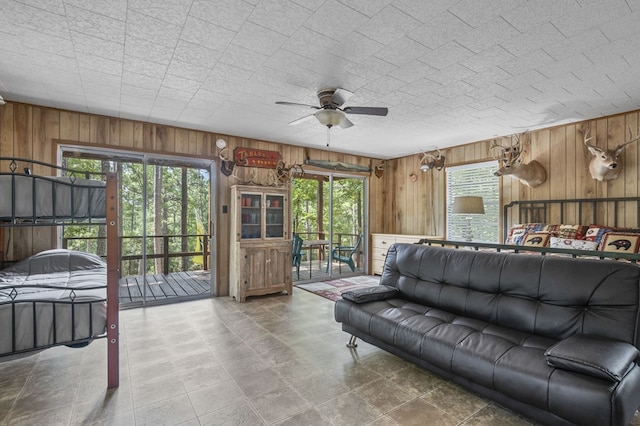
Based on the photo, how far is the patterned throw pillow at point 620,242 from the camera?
3.33 m

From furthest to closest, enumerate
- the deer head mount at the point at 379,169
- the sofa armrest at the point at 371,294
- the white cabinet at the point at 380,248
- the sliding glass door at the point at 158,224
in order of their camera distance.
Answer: the deer head mount at the point at 379,169 → the white cabinet at the point at 380,248 → the sliding glass door at the point at 158,224 → the sofa armrest at the point at 371,294

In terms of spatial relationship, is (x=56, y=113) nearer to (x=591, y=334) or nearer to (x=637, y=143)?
(x=591, y=334)

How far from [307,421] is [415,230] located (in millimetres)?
4987

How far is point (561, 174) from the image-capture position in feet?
14.3

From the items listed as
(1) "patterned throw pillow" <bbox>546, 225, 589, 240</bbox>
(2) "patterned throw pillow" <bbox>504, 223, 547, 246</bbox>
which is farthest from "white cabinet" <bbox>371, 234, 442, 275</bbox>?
(1) "patterned throw pillow" <bbox>546, 225, 589, 240</bbox>

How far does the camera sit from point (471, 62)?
104 inches

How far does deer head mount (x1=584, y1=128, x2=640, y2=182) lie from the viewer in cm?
368

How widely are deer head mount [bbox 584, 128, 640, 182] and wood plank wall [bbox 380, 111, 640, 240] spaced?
129mm

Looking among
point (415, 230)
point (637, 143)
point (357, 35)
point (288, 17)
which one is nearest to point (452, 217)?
point (415, 230)

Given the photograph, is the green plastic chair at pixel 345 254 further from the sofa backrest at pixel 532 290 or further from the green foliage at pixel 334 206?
the sofa backrest at pixel 532 290

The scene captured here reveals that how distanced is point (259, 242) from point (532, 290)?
3452 millimetres

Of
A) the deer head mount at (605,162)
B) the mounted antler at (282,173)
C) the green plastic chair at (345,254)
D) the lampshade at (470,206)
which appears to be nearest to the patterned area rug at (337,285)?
the green plastic chair at (345,254)

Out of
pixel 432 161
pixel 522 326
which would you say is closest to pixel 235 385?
pixel 522 326

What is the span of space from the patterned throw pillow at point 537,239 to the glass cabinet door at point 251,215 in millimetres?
3675
